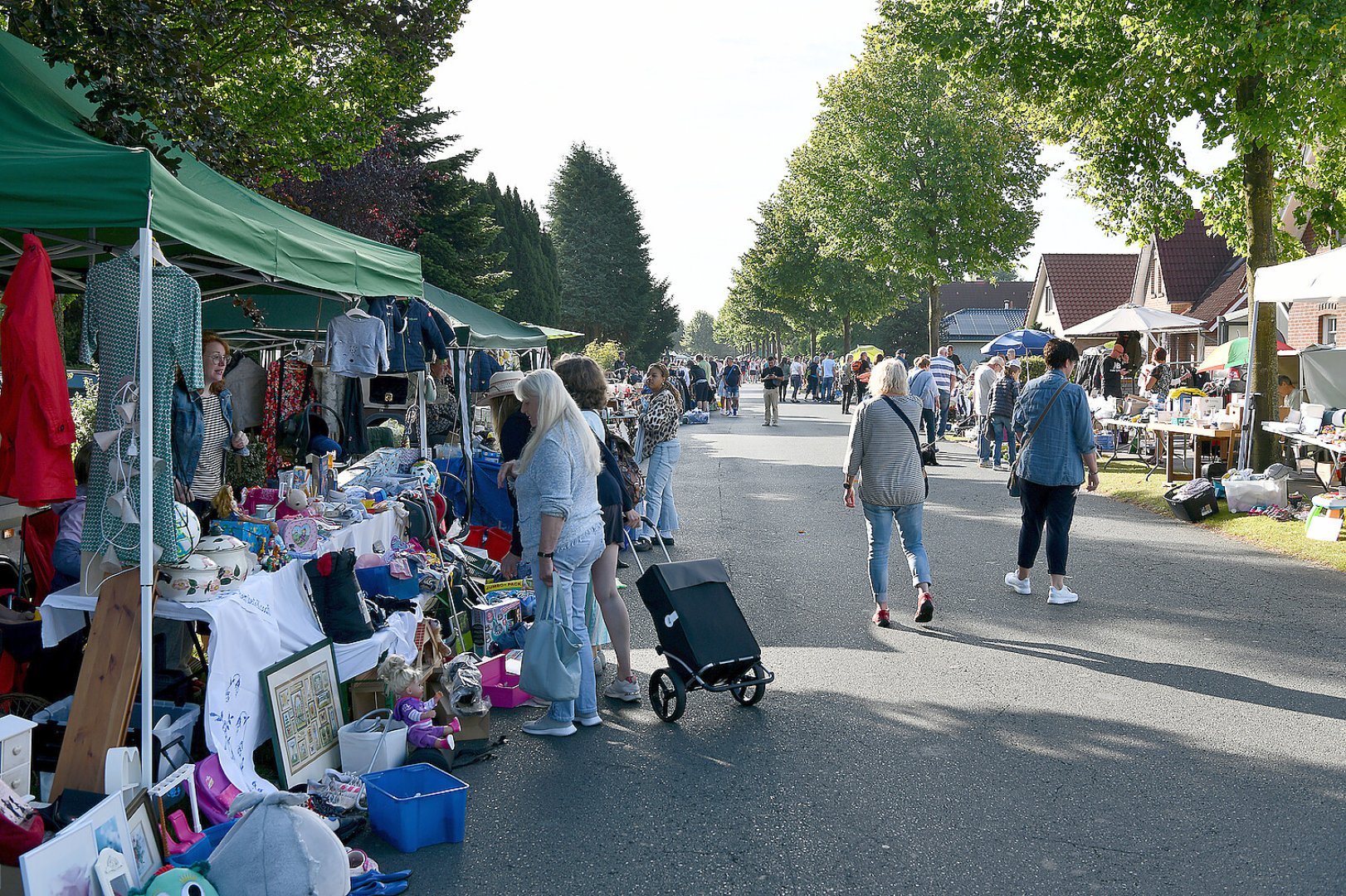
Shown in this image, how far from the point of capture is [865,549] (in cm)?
1131

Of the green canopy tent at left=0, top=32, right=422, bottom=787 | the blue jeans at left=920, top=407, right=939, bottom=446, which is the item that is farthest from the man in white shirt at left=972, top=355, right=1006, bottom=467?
the green canopy tent at left=0, top=32, right=422, bottom=787

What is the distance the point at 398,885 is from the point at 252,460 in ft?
15.8

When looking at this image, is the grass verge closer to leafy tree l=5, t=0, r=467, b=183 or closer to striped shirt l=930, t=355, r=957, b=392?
striped shirt l=930, t=355, r=957, b=392

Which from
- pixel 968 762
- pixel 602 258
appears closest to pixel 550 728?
pixel 968 762

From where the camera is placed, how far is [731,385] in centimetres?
3734

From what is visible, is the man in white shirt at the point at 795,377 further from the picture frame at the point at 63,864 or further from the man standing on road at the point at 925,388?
the picture frame at the point at 63,864

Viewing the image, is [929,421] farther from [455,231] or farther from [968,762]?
[455,231]

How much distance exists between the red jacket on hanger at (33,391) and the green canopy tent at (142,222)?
252 millimetres

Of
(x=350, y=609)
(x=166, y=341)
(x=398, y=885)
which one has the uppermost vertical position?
(x=166, y=341)

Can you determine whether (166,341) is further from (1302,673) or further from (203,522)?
(1302,673)

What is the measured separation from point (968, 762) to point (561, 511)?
2385mm

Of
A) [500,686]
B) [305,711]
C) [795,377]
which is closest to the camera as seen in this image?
[305,711]

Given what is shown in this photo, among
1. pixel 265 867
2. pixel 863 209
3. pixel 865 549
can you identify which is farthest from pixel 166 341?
pixel 863 209

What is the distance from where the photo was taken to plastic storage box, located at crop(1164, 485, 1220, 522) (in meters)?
13.0
